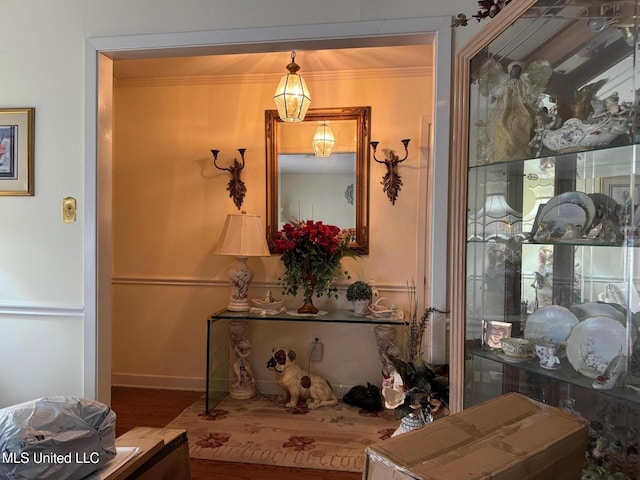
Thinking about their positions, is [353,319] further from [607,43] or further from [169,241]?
[607,43]

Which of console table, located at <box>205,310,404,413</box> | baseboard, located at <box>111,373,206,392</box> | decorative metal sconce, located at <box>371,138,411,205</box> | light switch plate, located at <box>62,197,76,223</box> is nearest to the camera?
light switch plate, located at <box>62,197,76,223</box>

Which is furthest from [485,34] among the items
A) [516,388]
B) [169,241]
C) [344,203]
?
[169,241]

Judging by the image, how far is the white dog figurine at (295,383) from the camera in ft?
10.0

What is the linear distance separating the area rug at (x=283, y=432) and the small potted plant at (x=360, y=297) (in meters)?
0.71

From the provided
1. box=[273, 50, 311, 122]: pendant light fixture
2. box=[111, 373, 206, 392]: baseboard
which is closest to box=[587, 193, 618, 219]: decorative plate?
box=[273, 50, 311, 122]: pendant light fixture

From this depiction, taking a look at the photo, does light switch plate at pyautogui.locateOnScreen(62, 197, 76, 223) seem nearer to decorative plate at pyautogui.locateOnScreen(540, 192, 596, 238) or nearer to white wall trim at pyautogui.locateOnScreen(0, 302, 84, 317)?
white wall trim at pyautogui.locateOnScreen(0, 302, 84, 317)

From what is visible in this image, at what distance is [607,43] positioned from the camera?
1.36 metres

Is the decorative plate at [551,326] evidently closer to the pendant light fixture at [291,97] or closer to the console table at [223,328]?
the console table at [223,328]

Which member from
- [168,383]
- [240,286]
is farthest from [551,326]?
[168,383]

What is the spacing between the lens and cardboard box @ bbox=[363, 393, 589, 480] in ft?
2.49

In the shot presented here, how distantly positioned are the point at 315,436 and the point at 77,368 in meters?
1.39

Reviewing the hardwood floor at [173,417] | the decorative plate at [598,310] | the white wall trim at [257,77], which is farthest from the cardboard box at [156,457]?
the white wall trim at [257,77]

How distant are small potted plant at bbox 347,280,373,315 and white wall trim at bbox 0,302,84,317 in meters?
1.66

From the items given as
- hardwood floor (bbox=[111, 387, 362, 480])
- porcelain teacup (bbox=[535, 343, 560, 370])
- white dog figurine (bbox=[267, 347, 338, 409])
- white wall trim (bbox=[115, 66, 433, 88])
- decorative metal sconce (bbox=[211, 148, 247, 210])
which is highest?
white wall trim (bbox=[115, 66, 433, 88])
